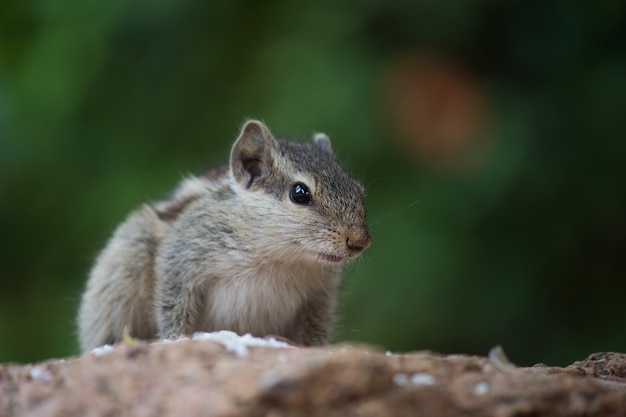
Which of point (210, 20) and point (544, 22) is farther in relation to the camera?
point (210, 20)

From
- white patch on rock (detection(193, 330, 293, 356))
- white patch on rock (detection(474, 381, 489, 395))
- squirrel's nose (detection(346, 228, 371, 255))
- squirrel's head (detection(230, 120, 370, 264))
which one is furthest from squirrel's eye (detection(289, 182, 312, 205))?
white patch on rock (detection(474, 381, 489, 395))

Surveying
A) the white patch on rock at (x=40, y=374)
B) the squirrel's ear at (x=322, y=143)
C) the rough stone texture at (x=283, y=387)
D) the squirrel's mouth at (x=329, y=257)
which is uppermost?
the squirrel's ear at (x=322, y=143)

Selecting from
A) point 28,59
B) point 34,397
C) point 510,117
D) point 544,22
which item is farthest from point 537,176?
point 34,397

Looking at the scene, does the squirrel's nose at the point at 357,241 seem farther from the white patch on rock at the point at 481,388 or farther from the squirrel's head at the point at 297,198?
the white patch on rock at the point at 481,388

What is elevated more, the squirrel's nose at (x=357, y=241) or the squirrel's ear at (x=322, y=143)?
the squirrel's ear at (x=322, y=143)

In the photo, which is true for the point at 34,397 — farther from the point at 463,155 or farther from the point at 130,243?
the point at 463,155

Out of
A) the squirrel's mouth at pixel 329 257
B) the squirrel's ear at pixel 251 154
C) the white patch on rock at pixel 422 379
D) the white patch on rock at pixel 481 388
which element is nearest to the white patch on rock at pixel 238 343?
the white patch on rock at pixel 422 379

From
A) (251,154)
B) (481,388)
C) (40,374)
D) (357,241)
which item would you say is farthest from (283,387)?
(251,154)

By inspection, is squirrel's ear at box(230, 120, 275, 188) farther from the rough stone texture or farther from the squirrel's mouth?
the rough stone texture
